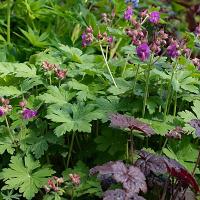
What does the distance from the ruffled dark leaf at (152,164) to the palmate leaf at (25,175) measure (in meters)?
0.41

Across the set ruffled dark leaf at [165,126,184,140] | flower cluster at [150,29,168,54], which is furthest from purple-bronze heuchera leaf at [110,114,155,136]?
flower cluster at [150,29,168,54]

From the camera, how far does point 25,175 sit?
1908mm

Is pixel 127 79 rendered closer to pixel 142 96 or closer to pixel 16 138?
pixel 142 96

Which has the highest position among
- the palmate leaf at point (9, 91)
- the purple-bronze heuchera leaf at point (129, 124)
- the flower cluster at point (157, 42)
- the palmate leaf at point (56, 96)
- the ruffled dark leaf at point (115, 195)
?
the flower cluster at point (157, 42)

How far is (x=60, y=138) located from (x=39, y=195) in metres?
A: 0.26

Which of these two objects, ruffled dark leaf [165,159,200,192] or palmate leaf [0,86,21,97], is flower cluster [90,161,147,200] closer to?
ruffled dark leaf [165,159,200,192]

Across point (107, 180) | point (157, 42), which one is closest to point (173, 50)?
point (157, 42)

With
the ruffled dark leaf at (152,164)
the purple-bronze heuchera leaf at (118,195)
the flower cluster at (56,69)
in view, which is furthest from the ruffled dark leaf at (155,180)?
the flower cluster at (56,69)

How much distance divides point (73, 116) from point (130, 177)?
494mm

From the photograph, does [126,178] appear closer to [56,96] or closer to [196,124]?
[196,124]

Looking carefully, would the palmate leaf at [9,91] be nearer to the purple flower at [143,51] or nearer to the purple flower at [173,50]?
the purple flower at [143,51]

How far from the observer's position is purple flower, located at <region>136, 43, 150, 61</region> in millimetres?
1921

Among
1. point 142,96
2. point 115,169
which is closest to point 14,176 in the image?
point 115,169

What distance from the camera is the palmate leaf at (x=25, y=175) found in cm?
186
